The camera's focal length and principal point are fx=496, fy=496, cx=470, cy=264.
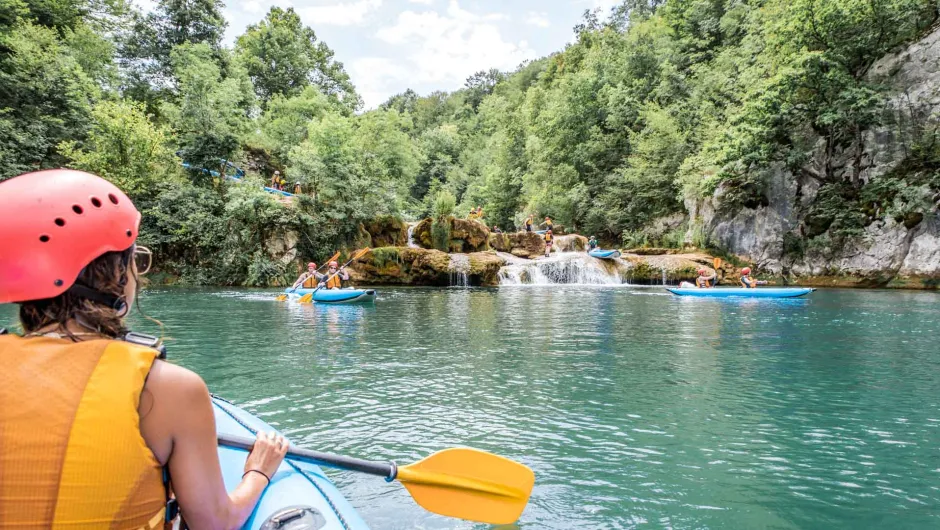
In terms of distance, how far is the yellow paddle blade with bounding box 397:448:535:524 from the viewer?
2.36m

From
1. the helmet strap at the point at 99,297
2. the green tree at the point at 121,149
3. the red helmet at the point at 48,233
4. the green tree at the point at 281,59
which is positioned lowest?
the helmet strap at the point at 99,297

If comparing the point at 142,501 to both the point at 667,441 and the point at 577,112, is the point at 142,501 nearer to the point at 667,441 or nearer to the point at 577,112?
the point at 667,441

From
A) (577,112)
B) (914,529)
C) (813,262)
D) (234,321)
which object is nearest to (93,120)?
(234,321)

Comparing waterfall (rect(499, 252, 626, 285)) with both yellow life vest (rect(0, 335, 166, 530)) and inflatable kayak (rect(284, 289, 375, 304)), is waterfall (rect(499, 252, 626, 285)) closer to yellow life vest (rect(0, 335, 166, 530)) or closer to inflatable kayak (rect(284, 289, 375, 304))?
inflatable kayak (rect(284, 289, 375, 304))

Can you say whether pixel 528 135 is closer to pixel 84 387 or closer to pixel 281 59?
pixel 281 59

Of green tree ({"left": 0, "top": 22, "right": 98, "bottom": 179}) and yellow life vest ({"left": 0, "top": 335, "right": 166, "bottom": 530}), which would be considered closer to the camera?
yellow life vest ({"left": 0, "top": 335, "right": 166, "bottom": 530})

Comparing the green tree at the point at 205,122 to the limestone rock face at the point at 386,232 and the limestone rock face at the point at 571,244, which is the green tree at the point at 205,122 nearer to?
the limestone rock face at the point at 386,232

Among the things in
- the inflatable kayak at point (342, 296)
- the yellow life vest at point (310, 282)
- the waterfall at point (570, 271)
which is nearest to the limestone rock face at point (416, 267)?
the waterfall at point (570, 271)

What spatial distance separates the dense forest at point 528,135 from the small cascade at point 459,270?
9.90ft

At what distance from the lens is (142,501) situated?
114cm

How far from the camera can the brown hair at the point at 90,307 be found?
3.83 ft

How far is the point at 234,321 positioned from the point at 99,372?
936 cm

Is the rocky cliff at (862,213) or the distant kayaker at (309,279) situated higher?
the rocky cliff at (862,213)

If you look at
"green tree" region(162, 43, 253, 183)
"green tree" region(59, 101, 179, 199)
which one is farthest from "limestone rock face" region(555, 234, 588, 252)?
"green tree" region(59, 101, 179, 199)
